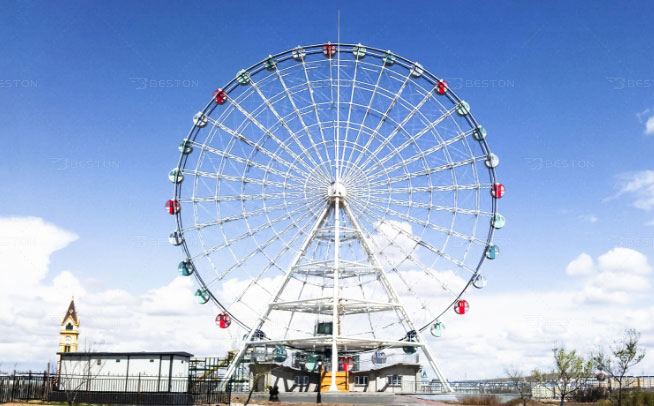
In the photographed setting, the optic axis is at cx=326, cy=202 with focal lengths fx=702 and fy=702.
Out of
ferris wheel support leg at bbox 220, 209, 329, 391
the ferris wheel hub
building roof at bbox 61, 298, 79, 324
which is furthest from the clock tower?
the ferris wheel hub

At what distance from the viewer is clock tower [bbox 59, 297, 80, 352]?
122 m

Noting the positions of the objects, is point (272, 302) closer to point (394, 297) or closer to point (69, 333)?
point (394, 297)

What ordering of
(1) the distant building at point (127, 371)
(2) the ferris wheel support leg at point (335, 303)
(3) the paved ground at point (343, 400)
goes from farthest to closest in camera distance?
(2) the ferris wheel support leg at point (335, 303), (3) the paved ground at point (343, 400), (1) the distant building at point (127, 371)

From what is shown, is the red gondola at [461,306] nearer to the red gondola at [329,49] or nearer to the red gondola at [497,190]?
the red gondola at [497,190]

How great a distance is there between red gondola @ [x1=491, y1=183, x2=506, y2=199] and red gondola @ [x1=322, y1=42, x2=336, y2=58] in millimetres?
17640

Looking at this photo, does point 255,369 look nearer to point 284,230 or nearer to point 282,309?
point 282,309

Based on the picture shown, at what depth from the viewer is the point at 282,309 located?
60.2 m

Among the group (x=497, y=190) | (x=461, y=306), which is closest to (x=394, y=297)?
(x=461, y=306)

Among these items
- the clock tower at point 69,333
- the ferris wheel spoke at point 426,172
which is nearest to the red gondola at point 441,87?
the ferris wheel spoke at point 426,172

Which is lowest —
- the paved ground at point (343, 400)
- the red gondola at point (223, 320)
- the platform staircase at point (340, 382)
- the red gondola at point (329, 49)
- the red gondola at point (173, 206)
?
the paved ground at point (343, 400)

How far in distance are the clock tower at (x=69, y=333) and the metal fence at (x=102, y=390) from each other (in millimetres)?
81556

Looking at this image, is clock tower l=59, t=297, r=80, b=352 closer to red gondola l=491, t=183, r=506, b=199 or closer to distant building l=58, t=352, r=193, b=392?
distant building l=58, t=352, r=193, b=392

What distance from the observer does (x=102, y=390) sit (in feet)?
147

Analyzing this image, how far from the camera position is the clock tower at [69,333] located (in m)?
122
